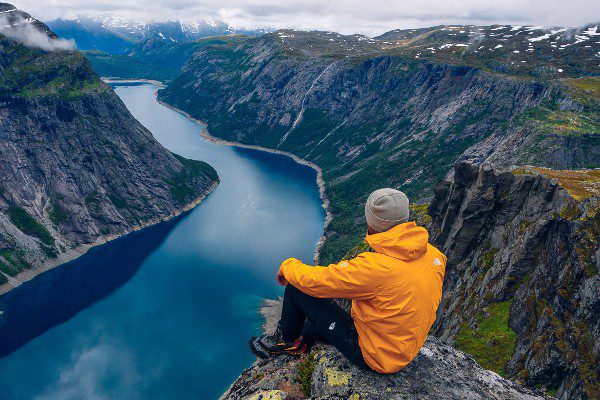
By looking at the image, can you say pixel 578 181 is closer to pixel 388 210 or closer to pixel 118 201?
pixel 388 210

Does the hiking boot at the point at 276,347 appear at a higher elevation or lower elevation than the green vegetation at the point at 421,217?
higher

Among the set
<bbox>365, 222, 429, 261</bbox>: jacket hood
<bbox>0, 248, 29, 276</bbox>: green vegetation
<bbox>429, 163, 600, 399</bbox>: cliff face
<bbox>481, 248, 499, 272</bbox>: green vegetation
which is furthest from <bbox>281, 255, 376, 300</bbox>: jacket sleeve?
<bbox>0, 248, 29, 276</bbox>: green vegetation

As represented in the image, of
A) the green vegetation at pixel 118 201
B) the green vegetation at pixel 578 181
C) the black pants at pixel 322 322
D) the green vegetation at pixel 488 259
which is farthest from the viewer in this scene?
the green vegetation at pixel 118 201

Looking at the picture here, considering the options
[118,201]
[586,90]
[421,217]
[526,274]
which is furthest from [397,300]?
[118,201]

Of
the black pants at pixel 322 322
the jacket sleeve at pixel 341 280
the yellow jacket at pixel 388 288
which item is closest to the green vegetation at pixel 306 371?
the black pants at pixel 322 322

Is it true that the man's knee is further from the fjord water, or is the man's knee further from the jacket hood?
the fjord water

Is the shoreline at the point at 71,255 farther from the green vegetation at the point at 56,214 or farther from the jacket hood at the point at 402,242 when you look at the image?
the jacket hood at the point at 402,242
